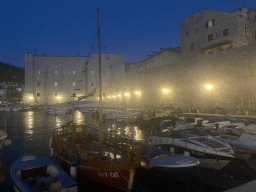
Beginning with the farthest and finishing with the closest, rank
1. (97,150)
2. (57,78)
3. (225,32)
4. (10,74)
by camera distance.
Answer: (10,74), (57,78), (225,32), (97,150)

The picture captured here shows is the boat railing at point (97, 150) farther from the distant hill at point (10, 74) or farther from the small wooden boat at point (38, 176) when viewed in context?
the distant hill at point (10, 74)

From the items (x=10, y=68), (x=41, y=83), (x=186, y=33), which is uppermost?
(x=10, y=68)

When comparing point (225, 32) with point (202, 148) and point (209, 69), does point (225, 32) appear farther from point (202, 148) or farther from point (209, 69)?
point (202, 148)

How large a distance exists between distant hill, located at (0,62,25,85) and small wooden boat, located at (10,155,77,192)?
5691 inches

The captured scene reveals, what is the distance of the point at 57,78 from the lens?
57.9 meters

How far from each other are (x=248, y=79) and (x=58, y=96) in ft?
167

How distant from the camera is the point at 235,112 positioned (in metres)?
19.4

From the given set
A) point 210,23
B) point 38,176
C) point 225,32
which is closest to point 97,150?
point 38,176

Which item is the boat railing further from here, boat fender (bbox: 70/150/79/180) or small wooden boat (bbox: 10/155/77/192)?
small wooden boat (bbox: 10/155/77/192)

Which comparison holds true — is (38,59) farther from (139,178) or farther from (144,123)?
(139,178)

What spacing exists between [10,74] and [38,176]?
15162 cm

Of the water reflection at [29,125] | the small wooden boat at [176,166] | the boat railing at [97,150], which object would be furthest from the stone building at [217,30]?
the water reflection at [29,125]

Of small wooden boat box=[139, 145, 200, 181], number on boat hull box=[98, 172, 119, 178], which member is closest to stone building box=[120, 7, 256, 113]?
small wooden boat box=[139, 145, 200, 181]

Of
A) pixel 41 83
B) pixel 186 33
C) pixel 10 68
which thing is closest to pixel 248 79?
pixel 186 33
